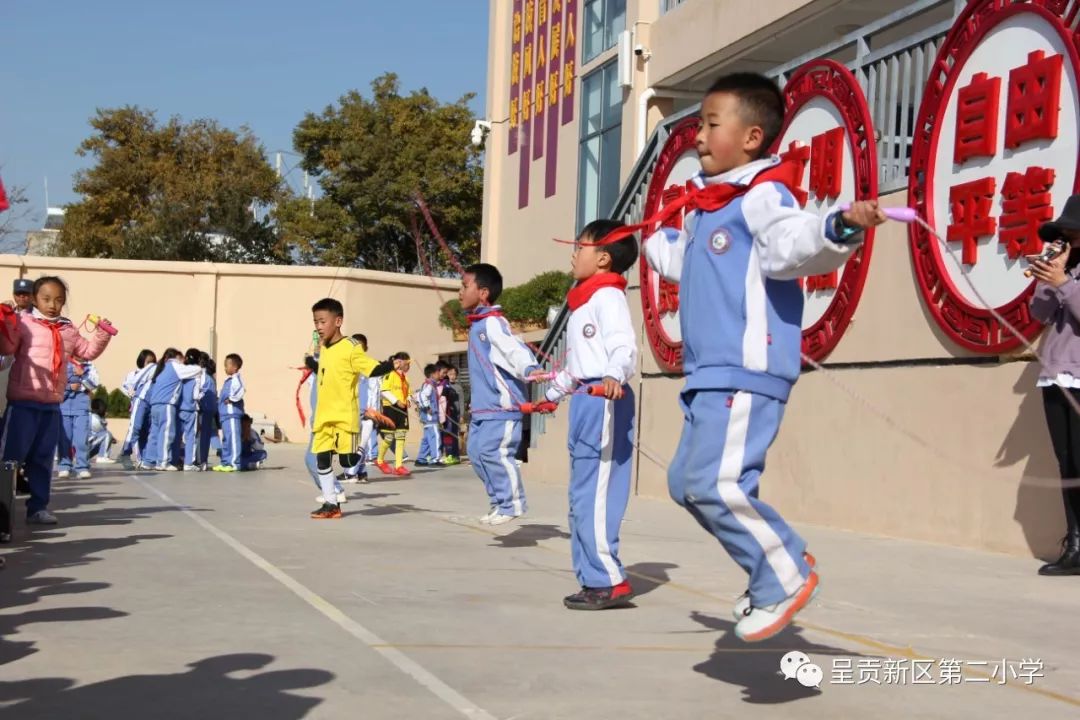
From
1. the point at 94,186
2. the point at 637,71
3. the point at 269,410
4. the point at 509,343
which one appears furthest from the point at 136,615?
the point at 94,186

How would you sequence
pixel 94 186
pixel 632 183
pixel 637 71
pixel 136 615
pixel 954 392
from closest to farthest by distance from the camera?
pixel 136 615 → pixel 954 392 → pixel 632 183 → pixel 637 71 → pixel 94 186

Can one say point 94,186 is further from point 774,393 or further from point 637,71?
point 774,393

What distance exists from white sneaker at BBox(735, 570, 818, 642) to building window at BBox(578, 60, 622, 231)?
18713 mm

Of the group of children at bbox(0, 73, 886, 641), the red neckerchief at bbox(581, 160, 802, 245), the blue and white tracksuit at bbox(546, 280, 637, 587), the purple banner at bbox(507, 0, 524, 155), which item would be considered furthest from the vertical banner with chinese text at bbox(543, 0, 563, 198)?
the red neckerchief at bbox(581, 160, 802, 245)

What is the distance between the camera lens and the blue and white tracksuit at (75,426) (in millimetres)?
19281

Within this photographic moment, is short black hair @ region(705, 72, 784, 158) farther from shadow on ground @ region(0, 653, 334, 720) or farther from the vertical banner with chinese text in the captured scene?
the vertical banner with chinese text

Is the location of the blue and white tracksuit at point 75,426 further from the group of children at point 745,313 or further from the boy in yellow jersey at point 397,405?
the group of children at point 745,313

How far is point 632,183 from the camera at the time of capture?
17.1 meters

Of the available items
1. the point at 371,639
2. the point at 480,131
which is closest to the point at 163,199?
the point at 480,131

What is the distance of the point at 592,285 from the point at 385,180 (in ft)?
125

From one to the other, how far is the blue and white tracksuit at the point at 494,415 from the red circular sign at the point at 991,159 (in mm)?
3319

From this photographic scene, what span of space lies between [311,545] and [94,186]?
136ft

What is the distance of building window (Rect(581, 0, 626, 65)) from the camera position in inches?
918

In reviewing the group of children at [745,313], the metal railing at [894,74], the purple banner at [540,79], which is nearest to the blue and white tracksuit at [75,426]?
the metal railing at [894,74]
